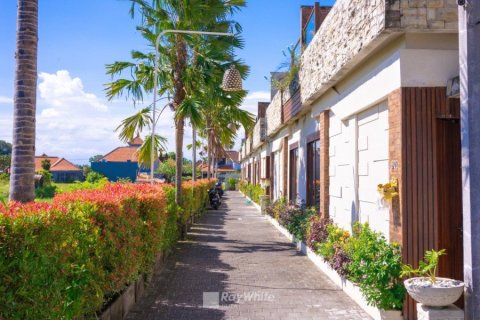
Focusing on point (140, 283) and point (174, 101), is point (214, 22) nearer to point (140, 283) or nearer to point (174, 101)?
point (174, 101)

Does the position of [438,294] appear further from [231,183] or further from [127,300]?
[231,183]

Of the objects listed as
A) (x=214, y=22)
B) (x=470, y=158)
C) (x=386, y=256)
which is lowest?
(x=386, y=256)

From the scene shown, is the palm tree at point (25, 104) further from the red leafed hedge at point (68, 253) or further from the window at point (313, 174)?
the window at point (313, 174)

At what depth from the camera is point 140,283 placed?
21.7 ft

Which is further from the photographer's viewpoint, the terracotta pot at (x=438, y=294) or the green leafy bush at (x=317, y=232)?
the green leafy bush at (x=317, y=232)

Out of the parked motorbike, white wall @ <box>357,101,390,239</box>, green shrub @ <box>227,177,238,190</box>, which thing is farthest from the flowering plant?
green shrub @ <box>227,177,238,190</box>

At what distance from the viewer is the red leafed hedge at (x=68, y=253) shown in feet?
9.59

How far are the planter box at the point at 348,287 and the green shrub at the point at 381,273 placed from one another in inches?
4.0

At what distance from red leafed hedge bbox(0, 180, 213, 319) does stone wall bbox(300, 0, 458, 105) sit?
12.3 feet

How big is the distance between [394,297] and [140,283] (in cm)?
350

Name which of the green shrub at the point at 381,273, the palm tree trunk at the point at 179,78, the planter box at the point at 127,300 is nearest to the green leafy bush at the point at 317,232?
the green shrub at the point at 381,273

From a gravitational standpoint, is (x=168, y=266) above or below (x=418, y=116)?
below

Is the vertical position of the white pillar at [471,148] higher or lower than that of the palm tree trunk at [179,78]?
lower

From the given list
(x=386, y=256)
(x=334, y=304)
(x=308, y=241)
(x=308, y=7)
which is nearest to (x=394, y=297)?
(x=386, y=256)
